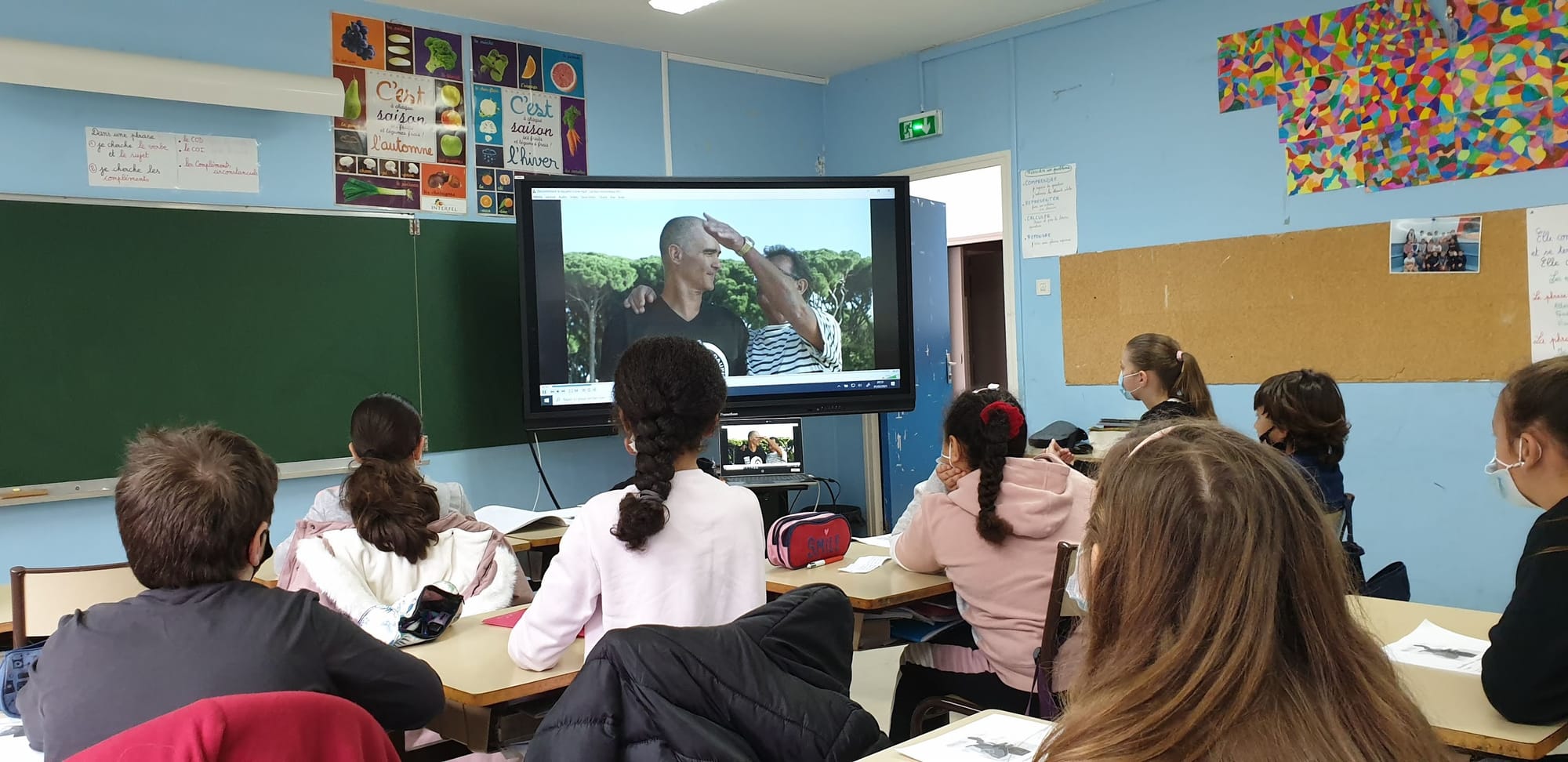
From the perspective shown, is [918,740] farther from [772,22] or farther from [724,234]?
[772,22]

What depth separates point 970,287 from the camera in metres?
7.86

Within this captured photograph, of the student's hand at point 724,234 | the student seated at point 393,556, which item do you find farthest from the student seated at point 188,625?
the student's hand at point 724,234

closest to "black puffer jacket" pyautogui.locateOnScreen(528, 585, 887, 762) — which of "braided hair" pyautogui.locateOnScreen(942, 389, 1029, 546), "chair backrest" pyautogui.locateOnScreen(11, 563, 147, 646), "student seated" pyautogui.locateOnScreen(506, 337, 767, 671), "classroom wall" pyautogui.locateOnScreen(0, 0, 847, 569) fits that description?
"student seated" pyautogui.locateOnScreen(506, 337, 767, 671)

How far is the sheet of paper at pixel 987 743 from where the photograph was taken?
1.59m

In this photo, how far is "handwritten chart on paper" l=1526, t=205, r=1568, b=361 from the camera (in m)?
3.96

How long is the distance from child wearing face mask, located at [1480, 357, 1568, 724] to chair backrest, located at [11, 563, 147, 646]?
101 inches

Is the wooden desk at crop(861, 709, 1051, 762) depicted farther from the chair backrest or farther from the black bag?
the black bag

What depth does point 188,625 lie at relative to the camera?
4.90ft

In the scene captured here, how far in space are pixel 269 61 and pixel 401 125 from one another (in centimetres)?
57

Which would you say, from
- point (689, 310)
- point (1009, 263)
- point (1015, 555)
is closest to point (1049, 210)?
point (1009, 263)

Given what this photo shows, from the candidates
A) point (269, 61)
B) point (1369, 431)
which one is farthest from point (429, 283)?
point (1369, 431)

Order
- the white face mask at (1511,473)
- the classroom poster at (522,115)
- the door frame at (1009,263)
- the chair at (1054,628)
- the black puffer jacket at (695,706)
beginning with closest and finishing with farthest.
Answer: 1. the black puffer jacket at (695,706)
2. the white face mask at (1511,473)
3. the chair at (1054,628)
4. the classroom poster at (522,115)
5. the door frame at (1009,263)

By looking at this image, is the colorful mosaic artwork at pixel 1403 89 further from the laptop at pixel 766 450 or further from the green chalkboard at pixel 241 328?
the green chalkboard at pixel 241 328

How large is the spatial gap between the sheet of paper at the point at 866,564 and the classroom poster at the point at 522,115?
271 cm
